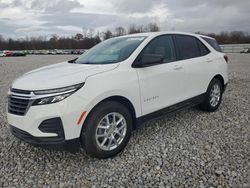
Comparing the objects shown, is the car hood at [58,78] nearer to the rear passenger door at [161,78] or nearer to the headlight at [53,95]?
the headlight at [53,95]

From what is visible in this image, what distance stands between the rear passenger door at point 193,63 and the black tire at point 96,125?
1585mm

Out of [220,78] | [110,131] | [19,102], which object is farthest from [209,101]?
[19,102]

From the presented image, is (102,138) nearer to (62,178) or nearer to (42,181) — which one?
(62,178)

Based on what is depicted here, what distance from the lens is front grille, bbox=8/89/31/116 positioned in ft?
8.86

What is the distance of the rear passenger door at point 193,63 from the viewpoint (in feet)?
13.4

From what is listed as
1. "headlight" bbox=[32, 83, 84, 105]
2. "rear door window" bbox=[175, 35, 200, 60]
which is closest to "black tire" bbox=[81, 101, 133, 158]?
"headlight" bbox=[32, 83, 84, 105]

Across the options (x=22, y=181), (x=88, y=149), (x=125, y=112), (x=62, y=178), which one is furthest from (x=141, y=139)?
(x=22, y=181)

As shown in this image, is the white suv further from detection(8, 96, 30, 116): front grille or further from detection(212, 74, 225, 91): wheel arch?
detection(212, 74, 225, 91): wheel arch

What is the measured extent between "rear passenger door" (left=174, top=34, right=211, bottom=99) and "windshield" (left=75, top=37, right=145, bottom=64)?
0.93 meters

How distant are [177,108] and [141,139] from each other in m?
0.88

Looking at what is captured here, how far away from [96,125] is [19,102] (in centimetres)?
101

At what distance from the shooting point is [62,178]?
8.89 ft

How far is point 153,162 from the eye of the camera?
9.83ft

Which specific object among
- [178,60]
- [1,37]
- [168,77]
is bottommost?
[168,77]
